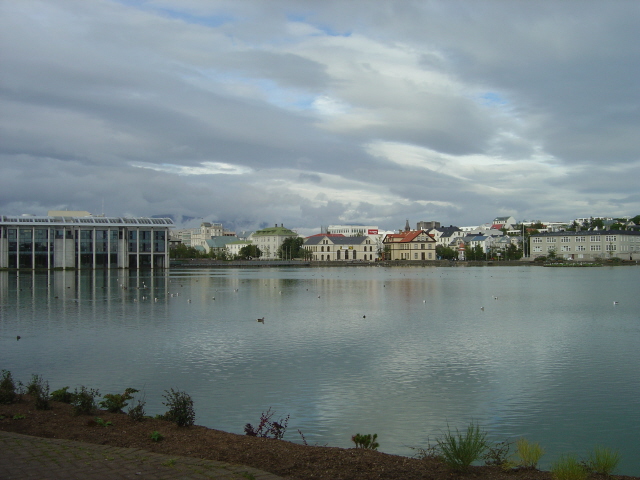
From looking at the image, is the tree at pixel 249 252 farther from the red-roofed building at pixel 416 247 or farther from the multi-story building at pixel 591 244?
the multi-story building at pixel 591 244

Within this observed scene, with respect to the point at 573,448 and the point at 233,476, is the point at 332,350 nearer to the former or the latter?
the point at 573,448

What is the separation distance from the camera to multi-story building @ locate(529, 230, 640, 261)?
472 ft

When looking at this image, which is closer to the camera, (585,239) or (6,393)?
(6,393)

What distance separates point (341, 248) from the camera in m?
170

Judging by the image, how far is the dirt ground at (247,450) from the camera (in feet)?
26.3

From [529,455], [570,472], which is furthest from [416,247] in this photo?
[570,472]

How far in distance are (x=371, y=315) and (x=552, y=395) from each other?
1821 cm

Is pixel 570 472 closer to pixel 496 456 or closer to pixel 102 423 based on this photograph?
pixel 496 456

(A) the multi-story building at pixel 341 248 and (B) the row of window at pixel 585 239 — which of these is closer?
(B) the row of window at pixel 585 239

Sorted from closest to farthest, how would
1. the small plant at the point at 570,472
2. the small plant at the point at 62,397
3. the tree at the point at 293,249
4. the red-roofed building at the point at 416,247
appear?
the small plant at the point at 570,472 → the small plant at the point at 62,397 → the red-roofed building at the point at 416,247 → the tree at the point at 293,249

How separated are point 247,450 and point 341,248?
16158 centimetres

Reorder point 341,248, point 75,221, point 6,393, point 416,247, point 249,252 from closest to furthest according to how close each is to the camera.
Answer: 1. point 6,393
2. point 75,221
3. point 416,247
4. point 341,248
5. point 249,252

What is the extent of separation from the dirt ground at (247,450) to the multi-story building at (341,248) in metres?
158

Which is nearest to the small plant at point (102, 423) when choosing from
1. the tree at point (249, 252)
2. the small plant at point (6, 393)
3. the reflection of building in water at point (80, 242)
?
the small plant at point (6, 393)
